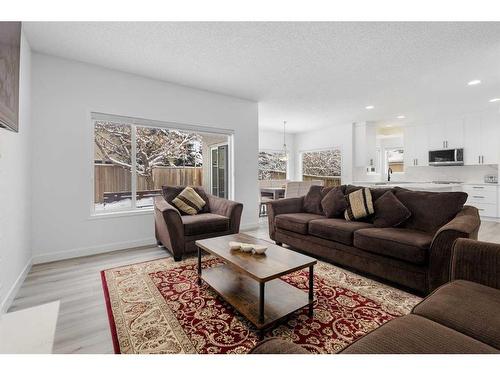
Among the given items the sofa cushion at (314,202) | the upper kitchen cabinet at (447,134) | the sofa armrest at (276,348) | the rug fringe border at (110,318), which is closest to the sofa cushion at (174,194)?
the rug fringe border at (110,318)

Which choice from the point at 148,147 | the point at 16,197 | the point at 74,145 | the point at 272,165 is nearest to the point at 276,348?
the point at 16,197

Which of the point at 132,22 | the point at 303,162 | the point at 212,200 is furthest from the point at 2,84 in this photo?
the point at 303,162

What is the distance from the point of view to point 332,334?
5.28 feet

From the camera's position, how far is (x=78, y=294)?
2178mm

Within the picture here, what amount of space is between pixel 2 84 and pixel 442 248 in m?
3.12

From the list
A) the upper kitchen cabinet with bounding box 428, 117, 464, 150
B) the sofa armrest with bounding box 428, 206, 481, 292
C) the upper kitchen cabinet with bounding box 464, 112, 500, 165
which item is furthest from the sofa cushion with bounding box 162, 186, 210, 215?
the upper kitchen cabinet with bounding box 464, 112, 500, 165

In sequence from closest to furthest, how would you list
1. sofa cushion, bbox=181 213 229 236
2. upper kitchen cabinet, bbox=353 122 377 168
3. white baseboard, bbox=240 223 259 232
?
sofa cushion, bbox=181 213 229 236 < white baseboard, bbox=240 223 259 232 < upper kitchen cabinet, bbox=353 122 377 168

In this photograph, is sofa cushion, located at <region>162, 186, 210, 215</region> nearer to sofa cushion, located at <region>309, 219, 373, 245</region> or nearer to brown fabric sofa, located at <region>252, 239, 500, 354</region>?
sofa cushion, located at <region>309, 219, 373, 245</region>

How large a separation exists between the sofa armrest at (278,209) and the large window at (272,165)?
4293mm

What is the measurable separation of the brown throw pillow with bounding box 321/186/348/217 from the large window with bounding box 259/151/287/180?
4695 mm

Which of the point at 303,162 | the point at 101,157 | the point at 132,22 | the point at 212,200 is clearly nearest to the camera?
the point at 132,22

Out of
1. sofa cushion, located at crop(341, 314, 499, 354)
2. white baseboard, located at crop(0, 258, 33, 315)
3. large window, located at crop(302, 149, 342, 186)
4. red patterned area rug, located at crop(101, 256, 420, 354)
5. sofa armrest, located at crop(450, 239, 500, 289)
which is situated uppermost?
large window, located at crop(302, 149, 342, 186)

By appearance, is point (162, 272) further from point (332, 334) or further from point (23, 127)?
point (23, 127)

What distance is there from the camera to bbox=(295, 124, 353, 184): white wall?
23.0 ft
